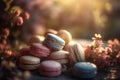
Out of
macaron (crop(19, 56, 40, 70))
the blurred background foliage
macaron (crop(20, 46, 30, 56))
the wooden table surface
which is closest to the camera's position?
the wooden table surface

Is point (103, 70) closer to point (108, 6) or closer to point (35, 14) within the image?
point (35, 14)

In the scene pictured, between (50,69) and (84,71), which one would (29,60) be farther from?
(84,71)

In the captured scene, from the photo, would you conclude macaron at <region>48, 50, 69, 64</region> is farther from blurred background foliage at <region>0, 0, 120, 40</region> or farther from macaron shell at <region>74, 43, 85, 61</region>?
blurred background foliage at <region>0, 0, 120, 40</region>

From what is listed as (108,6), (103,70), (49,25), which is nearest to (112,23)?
(108,6)

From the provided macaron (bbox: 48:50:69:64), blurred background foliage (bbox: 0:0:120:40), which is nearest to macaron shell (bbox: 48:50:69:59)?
macaron (bbox: 48:50:69:64)

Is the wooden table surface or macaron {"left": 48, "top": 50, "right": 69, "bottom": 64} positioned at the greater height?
macaron {"left": 48, "top": 50, "right": 69, "bottom": 64}

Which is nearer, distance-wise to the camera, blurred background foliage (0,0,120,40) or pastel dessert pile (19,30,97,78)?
pastel dessert pile (19,30,97,78)

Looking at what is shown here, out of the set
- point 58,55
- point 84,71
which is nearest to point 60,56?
point 58,55

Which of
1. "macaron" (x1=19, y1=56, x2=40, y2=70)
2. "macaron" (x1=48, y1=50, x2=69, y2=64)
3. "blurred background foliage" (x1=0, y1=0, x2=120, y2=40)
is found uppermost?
"blurred background foliage" (x1=0, y1=0, x2=120, y2=40)
